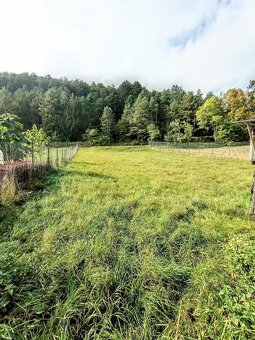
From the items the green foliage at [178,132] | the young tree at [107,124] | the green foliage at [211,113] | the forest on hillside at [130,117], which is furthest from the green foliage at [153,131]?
the young tree at [107,124]

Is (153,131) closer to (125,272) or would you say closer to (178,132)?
(178,132)

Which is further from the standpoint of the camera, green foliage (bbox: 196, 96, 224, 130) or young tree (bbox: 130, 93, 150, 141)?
young tree (bbox: 130, 93, 150, 141)

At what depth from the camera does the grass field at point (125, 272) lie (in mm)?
1687

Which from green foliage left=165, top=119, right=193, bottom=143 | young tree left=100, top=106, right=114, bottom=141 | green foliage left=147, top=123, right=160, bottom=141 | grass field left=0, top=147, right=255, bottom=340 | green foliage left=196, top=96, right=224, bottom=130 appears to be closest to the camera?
grass field left=0, top=147, right=255, bottom=340

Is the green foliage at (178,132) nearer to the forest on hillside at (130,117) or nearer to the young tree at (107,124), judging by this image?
the forest on hillside at (130,117)

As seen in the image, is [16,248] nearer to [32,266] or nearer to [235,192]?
[32,266]

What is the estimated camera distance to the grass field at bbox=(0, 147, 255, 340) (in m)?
1.69

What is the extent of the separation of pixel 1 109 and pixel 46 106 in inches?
346

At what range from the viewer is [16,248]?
2.70 m

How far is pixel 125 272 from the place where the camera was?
2.36m

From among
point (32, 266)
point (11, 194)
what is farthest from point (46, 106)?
point (32, 266)

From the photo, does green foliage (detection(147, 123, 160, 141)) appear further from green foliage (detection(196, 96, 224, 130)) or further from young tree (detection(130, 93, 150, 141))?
green foliage (detection(196, 96, 224, 130))

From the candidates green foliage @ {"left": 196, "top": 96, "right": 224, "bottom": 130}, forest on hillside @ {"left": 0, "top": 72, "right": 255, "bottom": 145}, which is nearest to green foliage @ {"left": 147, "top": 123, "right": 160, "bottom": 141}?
forest on hillside @ {"left": 0, "top": 72, "right": 255, "bottom": 145}

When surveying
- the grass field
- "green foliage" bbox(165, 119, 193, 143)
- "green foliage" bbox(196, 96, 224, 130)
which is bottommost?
the grass field
